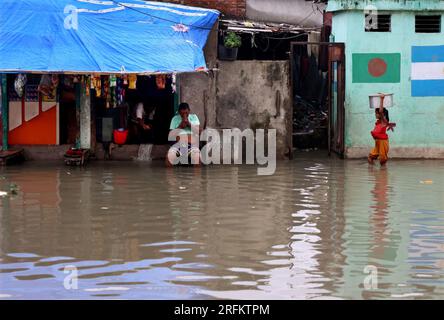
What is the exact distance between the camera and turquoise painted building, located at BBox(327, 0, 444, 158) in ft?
60.4

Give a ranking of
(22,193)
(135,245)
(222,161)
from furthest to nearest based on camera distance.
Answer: (222,161), (22,193), (135,245)

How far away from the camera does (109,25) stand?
16.5 metres

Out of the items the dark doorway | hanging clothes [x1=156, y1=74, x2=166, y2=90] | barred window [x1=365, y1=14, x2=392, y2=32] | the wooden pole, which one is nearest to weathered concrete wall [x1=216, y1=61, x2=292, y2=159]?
the dark doorway

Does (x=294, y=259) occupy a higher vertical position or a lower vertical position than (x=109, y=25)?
lower

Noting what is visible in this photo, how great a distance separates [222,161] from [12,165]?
151 inches

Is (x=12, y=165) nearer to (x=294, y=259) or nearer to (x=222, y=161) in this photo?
(x=222, y=161)

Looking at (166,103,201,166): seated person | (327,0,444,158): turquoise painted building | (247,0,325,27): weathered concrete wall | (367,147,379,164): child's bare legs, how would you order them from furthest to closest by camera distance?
(247,0,325,27): weathered concrete wall
(327,0,444,158): turquoise painted building
(367,147,379,164): child's bare legs
(166,103,201,166): seated person

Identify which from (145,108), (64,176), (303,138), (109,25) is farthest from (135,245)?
(303,138)

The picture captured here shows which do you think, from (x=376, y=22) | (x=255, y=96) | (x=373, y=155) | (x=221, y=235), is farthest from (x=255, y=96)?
(x=221, y=235)

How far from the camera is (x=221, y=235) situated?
9.39m

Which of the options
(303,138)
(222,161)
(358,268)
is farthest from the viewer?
(303,138)

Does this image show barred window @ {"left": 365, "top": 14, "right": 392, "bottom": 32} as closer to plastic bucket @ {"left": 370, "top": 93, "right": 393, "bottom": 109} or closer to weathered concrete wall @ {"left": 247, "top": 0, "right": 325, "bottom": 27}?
plastic bucket @ {"left": 370, "top": 93, "right": 393, "bottom": 109}
